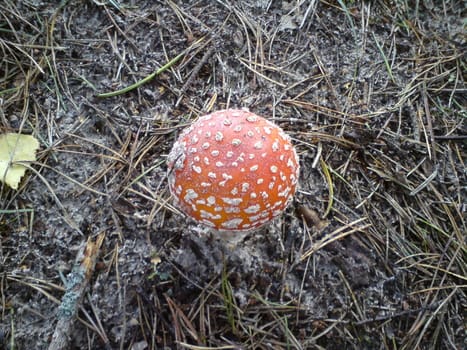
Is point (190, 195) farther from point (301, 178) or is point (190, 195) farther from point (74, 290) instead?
point (301, 178)

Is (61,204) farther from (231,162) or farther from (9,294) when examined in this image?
(231,162)

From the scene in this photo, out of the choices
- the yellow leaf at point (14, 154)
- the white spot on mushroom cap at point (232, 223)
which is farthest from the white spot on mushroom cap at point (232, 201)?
the yellow leaf at point (14, 154)

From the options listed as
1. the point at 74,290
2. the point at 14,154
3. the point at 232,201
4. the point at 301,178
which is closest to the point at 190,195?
the point at 232,201

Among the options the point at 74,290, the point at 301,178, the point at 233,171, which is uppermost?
the point at 233,171

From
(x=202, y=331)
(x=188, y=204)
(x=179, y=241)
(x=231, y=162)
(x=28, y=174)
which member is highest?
(x=231, y=162)

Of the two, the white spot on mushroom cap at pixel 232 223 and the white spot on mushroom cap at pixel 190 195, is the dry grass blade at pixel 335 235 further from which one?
the white spot on mushroom cap at pixel 190 195

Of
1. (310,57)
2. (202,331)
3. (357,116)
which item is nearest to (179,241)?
(202,331)
